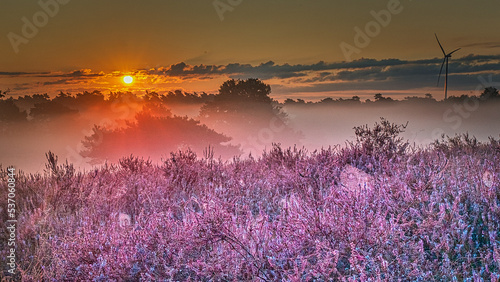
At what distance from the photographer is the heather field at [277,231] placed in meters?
3.29

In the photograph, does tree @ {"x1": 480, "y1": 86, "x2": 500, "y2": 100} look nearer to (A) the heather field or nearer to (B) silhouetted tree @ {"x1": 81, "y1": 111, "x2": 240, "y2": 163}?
(B) silhouetted tree @ {"x1": 81, "y1": 111, "x2": 240, "y2": 163}

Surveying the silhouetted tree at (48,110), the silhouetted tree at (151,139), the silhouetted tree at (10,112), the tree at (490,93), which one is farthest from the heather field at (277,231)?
the silhouetted tree at (10,112)

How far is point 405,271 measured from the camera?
310cm

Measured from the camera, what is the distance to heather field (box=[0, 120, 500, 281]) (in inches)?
129

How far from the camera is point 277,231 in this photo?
12.4 ft

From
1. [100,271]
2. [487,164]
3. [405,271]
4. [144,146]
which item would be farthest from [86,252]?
[144,146]

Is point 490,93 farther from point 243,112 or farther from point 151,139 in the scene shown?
point 151,139

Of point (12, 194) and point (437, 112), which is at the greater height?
point (437, 112)

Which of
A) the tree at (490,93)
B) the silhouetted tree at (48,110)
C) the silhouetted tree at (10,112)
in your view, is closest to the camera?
the tree at (490,93)

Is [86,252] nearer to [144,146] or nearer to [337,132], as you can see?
[144,146]

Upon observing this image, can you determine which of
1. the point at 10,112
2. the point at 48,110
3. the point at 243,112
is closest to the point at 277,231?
the point at 243,112

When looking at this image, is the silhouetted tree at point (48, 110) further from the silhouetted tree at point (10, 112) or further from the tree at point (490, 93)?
the tree at point (490, 93)

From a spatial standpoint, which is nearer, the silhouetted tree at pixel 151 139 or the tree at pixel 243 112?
the silhouetted tree at pixel 151 139

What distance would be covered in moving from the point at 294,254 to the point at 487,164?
13.1ft
